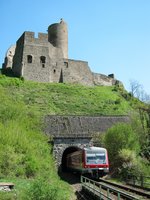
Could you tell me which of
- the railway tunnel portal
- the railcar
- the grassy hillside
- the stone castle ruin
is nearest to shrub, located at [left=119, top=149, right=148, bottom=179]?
the railcar

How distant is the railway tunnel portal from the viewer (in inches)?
1145

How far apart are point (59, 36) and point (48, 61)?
30.2 feet

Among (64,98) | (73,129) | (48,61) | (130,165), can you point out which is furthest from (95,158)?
(48,61)

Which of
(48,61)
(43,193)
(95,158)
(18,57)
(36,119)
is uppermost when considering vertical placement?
(18,57)

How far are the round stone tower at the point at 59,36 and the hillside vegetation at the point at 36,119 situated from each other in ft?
38.2

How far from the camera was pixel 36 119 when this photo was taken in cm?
3309

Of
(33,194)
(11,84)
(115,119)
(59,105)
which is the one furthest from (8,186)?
(11,84)

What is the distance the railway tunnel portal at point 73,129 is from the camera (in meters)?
29.1

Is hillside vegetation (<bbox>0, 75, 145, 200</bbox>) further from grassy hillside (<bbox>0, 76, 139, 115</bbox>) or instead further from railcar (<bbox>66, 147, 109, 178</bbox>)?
railcar (<bbox>66, 147, 109, 178</bbox>)

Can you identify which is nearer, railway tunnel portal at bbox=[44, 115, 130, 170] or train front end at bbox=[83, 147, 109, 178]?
train front end at bbox=[83, 147, 109, 178]

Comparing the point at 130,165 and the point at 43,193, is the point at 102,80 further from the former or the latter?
the point at 43,193

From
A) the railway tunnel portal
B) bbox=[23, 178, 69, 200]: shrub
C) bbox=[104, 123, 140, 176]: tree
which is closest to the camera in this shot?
bbox=[23, 178, 69, 200]: shrub

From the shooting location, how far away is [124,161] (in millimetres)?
26750

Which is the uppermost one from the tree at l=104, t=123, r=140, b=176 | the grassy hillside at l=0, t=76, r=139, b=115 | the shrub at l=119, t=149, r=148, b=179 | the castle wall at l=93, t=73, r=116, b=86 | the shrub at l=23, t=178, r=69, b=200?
the castle wall at l=93, t=73, r=116, b=86
